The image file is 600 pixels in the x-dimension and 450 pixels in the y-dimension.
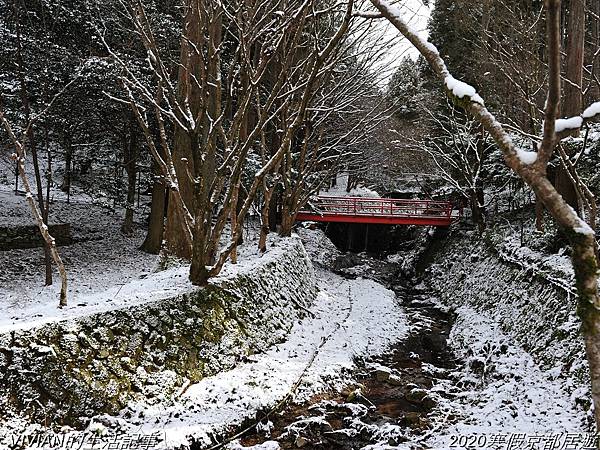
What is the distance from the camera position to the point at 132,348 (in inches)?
204

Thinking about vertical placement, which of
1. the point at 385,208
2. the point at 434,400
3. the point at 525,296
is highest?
the point at 385,208

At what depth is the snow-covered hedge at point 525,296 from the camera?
6.39 m

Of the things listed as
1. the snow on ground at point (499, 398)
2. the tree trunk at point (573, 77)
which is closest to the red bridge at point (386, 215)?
the tree trunk at point (573, 77)

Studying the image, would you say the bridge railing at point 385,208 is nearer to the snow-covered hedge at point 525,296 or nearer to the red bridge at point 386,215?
the red bridge at point 386,215

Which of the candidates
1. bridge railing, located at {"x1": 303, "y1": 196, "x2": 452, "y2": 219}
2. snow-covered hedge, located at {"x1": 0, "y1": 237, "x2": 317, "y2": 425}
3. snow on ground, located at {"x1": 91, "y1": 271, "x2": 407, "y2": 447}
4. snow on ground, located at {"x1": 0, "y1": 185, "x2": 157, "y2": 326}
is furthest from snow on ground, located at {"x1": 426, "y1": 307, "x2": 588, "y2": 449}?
bridge railing, located at {"x1": 303, "y1": 196, "x2": 452, "y2": 219}

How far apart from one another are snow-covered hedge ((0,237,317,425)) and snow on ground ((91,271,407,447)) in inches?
8.1

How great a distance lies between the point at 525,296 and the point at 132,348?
7.47 metres

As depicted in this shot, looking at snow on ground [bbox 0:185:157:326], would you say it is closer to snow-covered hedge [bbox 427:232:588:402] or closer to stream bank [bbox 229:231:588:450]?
stream bank [bbox 229:231:588:450]

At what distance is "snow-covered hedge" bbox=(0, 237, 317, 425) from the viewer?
4.22 m

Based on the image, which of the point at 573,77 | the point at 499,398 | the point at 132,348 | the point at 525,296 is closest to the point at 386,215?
the point at 573,77

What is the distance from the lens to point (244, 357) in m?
6.46

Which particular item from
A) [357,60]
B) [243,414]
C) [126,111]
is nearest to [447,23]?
[357,60]

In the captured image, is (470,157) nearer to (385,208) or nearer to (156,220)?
(385,208)

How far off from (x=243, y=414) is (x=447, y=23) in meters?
21.1
